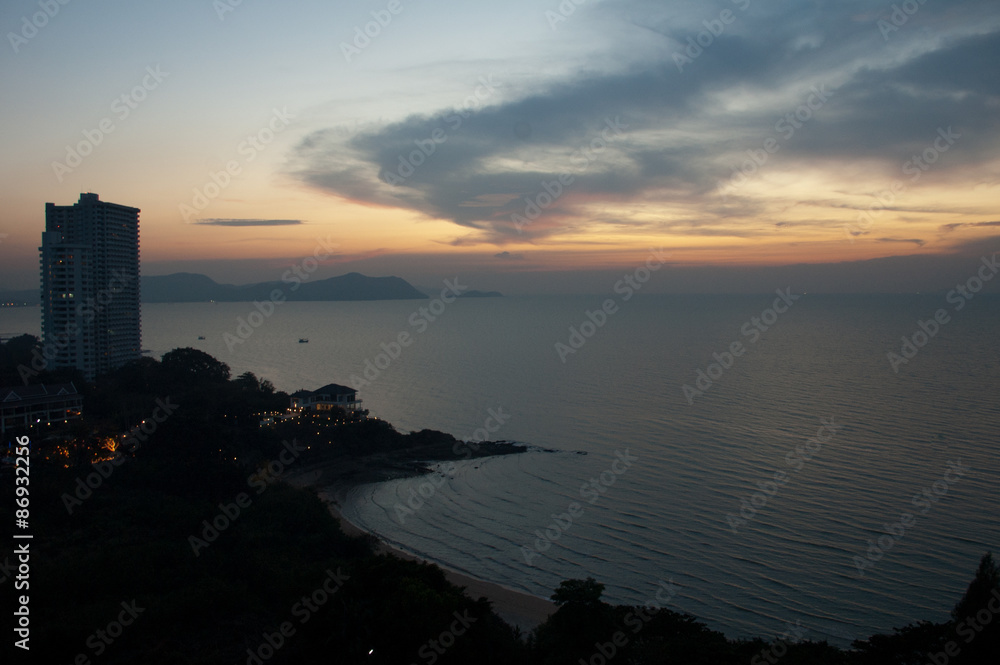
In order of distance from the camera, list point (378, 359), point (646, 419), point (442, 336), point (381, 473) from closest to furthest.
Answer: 1. point (381, 473)
2. point (646, 419)
3. point (378, 359)
4. point (442, 336)

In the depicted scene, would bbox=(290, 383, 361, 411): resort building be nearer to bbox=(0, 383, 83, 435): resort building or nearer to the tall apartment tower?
bbox=(0, 383, 83, 435): resort building

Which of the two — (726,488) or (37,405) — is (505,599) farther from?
(37,405)

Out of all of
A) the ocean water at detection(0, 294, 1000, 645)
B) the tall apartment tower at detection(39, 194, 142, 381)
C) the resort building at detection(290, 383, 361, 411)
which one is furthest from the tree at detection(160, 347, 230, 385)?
the ocean water at detection(0, 294, 1000, 645)

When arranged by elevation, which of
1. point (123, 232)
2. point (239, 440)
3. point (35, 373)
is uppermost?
point (123, 232)

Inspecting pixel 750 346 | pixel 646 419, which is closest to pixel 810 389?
pixel 646 419

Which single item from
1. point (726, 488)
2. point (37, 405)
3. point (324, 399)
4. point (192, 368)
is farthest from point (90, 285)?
point (726, 488)

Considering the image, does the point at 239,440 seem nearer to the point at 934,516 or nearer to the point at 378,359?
the point at 934,516
